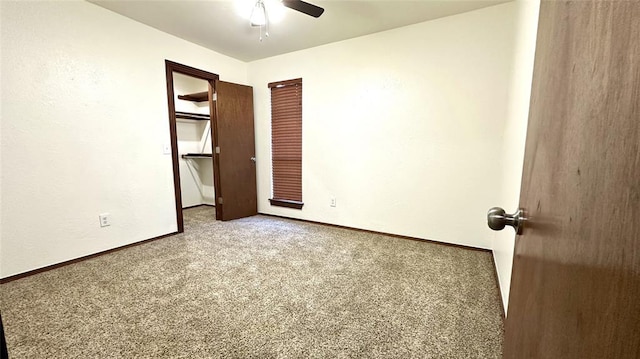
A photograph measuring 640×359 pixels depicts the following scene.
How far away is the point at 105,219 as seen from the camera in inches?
103

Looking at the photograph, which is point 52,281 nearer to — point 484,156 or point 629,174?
point 629,174

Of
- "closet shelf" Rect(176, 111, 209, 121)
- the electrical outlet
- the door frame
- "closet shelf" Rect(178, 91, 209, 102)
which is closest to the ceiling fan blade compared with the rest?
the door frame

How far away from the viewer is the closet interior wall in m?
4.58

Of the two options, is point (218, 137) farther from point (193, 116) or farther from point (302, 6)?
point (302, 6)

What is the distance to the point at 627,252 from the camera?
0.80ft

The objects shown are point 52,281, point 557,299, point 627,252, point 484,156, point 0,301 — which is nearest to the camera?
point 627,252

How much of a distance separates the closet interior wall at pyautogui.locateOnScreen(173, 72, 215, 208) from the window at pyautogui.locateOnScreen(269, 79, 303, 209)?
1554 millimetres

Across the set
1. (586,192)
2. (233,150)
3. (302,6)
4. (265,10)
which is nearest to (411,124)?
(302,6)

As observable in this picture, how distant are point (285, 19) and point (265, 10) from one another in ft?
0.82

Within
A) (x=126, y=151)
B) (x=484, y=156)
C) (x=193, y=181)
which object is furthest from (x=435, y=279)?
(x=193, y=181)

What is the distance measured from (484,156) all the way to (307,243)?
6.65 ft

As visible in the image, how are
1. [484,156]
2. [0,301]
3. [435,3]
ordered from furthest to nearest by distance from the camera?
[484,156] < [435,3] < [0,301]

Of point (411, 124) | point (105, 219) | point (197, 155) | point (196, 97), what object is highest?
point (196, 97)

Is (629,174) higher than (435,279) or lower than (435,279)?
higher
